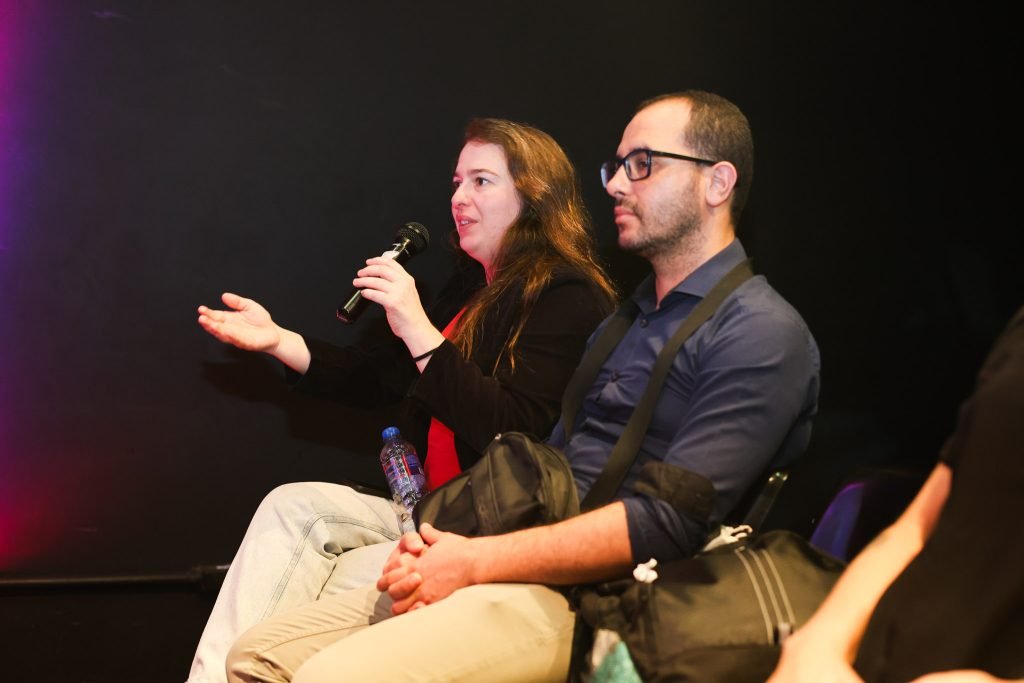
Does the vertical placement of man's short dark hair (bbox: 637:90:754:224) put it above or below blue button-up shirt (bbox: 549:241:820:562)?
above

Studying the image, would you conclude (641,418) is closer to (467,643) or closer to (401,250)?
(467,643)

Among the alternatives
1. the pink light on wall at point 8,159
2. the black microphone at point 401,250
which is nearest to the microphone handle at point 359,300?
the black microphone at point 401,250

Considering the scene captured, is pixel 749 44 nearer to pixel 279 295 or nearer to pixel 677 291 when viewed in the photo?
pixel 677 291

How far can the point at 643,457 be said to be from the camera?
161 cm

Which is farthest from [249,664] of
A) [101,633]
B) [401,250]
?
[101,633]

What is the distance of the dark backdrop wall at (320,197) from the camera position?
2.41m

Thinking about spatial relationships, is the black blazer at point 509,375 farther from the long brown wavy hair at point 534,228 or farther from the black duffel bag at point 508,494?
the black duffel bag at point 508,494

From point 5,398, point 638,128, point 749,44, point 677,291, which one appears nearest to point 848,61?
point 749,44

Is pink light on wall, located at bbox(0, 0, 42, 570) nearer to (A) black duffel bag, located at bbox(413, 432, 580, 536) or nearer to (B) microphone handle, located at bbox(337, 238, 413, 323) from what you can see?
(B) microphone handle, located at bbox(337, 238, 413, 323)

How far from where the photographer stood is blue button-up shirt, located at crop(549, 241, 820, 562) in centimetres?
142

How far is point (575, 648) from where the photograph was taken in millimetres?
1364

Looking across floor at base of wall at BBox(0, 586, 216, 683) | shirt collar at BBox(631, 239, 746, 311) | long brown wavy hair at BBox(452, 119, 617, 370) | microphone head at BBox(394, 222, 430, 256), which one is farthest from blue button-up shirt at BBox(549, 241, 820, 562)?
floor at base of wall at BBox(0, 586, 216, 683)

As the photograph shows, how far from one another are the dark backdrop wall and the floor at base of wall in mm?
92

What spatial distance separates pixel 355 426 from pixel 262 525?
2.43 ft
